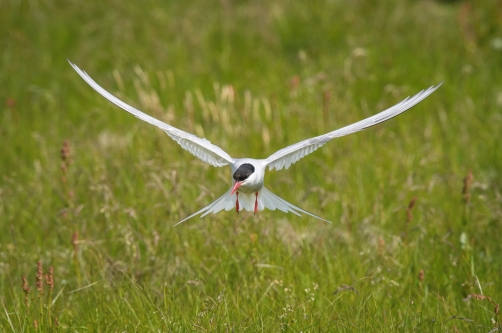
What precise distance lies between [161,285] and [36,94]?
3.34m

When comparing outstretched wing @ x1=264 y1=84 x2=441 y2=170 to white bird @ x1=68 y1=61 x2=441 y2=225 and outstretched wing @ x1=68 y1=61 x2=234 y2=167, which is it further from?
outstretched wing @ x1=68 y1=61 x2=234 y2=167

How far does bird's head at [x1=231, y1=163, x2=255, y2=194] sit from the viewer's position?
2.85 metres

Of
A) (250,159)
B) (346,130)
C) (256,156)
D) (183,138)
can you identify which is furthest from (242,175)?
(256,156)

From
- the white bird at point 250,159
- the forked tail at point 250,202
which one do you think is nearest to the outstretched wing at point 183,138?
the white bird at point 250,159

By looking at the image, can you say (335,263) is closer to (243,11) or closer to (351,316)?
(351,316)

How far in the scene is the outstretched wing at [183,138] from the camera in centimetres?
290

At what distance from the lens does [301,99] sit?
543cm

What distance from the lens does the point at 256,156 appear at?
4750mm

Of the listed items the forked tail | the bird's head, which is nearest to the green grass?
the forked tail

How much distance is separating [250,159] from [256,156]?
1708 mm

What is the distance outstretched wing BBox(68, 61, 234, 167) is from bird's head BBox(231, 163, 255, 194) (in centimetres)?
19

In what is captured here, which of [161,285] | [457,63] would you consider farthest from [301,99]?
[161,285]

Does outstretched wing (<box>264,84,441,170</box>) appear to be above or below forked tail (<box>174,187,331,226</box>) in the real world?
above

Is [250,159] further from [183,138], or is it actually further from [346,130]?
[346,130]
